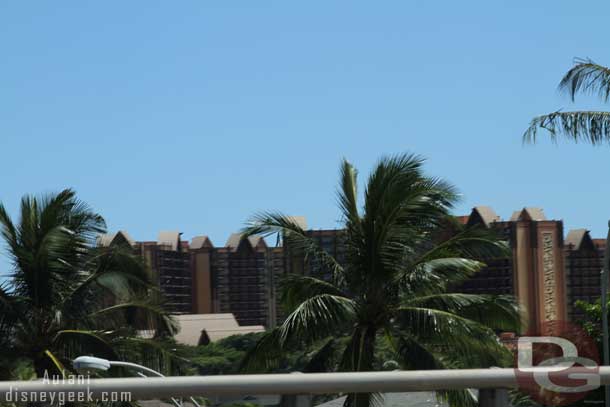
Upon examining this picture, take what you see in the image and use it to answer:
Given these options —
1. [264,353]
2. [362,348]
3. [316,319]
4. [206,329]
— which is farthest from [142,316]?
[206,329]

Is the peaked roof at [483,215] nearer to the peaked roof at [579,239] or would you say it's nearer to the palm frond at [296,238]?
the peaked roof at [579,239]

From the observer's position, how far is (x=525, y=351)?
4.48 m

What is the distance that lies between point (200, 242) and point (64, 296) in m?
154

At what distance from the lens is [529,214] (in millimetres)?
138875

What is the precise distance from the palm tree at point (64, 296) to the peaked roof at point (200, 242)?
150733 millimetres

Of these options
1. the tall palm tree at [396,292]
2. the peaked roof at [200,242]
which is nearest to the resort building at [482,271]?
the peaked roof at [200,242]

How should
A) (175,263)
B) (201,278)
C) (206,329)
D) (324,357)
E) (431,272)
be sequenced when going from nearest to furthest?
1. (324,357)
2. (431,272)
3. (206,329)
4. (175,263)
5. (201,278)

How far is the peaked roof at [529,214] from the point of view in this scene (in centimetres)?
13862

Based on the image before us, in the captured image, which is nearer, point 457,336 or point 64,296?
point 457,336

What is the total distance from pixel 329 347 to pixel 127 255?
26.0ft

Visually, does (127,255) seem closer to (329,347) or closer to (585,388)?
(329,347)

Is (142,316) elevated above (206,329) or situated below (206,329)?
above

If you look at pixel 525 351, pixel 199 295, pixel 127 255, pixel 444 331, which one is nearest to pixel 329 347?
pixel 444 331

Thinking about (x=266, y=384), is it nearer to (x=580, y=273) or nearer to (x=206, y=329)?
(x=206, y=329)
